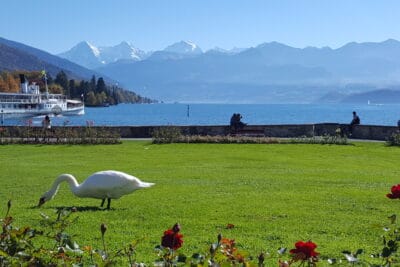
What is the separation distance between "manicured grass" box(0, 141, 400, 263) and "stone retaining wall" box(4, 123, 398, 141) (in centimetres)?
941

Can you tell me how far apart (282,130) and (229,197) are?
80.4 ft

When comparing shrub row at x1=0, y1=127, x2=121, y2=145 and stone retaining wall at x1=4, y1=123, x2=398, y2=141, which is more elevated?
stone retaining wall at x1=4, y1=123, x2=398, y2=141

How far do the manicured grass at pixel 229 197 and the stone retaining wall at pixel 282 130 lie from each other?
30.9 ft

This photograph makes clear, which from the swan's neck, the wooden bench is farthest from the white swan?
the wooden bench

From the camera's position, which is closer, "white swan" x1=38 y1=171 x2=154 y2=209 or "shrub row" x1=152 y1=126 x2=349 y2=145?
"white swan" x1=38 y1=171 x2=154 y2=209

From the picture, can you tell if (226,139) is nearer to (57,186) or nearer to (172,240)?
(57,186)

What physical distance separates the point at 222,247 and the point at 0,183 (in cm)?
1265

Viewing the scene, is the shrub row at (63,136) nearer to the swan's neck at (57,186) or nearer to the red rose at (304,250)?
the swan's neck at (57,186)

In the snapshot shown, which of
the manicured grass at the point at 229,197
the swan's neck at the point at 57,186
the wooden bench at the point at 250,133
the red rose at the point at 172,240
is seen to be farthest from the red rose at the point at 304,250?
the wooden bench at the point at 250,133

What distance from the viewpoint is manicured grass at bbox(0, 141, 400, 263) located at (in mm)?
8703

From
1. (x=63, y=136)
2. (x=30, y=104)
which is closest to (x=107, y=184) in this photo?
(x=63, y=136)

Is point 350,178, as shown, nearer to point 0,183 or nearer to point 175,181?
point 175,181

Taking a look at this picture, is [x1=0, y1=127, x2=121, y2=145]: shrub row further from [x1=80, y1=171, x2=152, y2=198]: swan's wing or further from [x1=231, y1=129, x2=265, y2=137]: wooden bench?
[x1=80, y1=171, x2=152, y2=198]: swan's wing

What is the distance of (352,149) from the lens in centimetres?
2788
